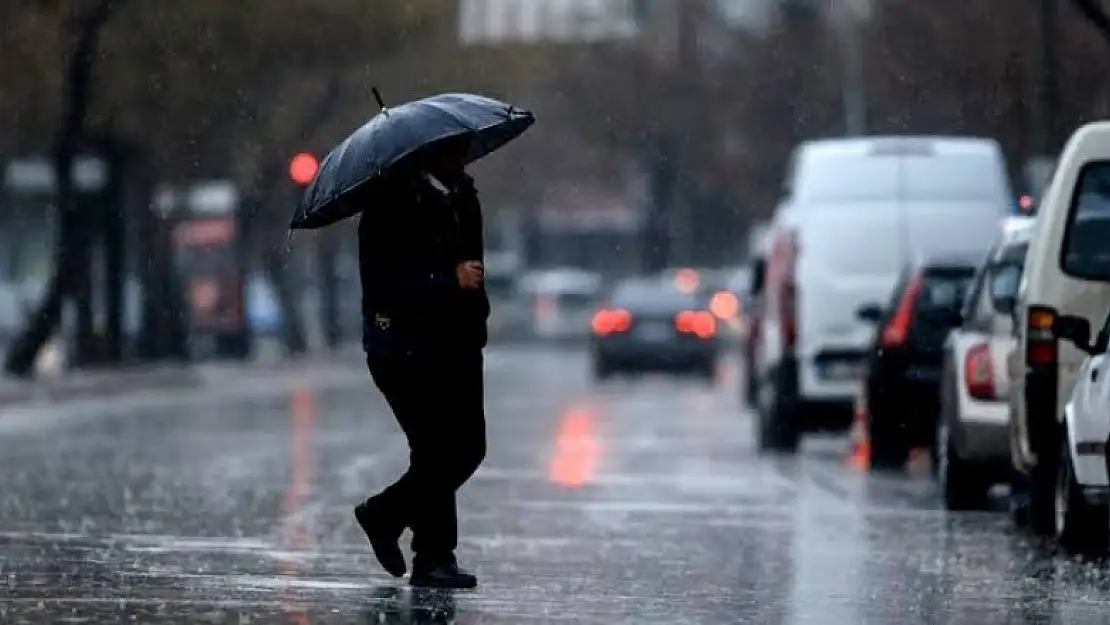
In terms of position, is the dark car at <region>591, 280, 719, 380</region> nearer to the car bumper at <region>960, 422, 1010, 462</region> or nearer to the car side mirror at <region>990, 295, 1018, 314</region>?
the car bumper at <region>960, 422, 1010, 462</region>

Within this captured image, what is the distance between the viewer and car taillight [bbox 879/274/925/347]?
20.6 metres

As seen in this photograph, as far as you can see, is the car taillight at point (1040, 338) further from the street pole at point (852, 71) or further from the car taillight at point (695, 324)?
the street pole at point (852, 71)

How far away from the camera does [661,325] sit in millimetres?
42938

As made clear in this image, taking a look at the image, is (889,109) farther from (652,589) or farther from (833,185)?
(652,589)

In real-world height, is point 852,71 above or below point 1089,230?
above

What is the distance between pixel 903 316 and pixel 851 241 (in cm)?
323

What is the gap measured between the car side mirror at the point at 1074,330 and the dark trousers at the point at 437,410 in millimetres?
3562

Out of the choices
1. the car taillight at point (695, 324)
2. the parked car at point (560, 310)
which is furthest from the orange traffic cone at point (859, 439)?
the parked car at point (560, 310)

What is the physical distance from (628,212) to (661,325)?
5025 centimetres

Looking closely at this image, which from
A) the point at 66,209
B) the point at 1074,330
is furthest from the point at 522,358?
the point at 1074,330

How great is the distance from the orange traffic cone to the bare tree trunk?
1353 cm

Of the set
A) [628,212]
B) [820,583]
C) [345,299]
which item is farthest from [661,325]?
[628,212]

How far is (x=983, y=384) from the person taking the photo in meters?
16.2

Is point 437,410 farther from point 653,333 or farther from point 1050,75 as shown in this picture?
point 653,333
